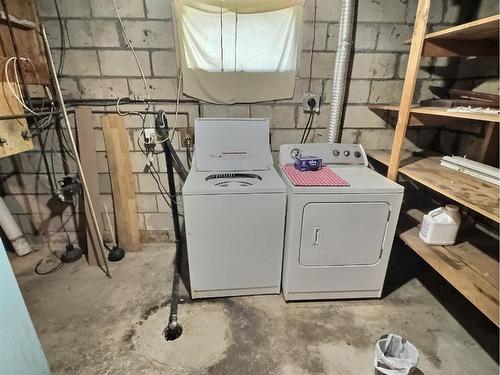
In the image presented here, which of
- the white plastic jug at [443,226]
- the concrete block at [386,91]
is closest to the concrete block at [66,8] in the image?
the concrete block at [386,91]

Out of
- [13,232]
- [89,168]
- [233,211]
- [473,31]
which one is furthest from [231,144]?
[13,232]

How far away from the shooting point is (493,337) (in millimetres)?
1564

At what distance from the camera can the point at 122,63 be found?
6.49ft

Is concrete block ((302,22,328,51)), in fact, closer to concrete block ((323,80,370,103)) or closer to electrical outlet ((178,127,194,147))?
concrete block ((323,80,370,103))

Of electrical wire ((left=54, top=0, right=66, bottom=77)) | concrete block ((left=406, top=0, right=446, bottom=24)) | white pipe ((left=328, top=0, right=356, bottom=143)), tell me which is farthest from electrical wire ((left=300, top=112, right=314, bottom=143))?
electrical wire ((left=54, top=0, right=66, bottom=77))

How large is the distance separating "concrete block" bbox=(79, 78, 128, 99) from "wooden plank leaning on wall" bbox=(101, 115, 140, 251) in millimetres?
160

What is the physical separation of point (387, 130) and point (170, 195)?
186 centimetres

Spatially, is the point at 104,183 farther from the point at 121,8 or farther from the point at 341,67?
the point at 341,67

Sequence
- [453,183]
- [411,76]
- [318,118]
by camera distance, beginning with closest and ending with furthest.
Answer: [453,183], [411,76], [318,118]

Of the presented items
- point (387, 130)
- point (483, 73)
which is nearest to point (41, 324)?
point (387, 130)

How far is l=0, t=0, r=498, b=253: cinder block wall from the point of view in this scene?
189cm

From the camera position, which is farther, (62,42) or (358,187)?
(62,42)

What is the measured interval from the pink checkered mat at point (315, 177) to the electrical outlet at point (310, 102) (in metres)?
0.53

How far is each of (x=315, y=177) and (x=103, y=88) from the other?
1657 mm
